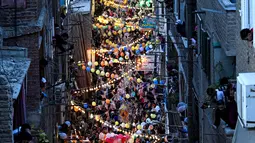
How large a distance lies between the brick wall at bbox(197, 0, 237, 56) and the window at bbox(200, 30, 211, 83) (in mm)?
571

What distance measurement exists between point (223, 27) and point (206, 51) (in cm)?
410

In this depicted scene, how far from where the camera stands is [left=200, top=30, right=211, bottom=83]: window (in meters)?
23.5

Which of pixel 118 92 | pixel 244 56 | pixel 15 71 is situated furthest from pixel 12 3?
pixel 118 92

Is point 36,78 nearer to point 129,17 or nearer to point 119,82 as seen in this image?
point 119,82

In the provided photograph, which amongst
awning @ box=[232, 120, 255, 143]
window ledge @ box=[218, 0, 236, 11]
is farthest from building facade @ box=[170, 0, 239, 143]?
awning @ box=[232, 120, 255, 143]

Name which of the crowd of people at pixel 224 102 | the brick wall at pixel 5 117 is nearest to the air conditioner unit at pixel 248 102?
the brick wall at pixel 5 117

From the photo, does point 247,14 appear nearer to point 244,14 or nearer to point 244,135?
point 244,14

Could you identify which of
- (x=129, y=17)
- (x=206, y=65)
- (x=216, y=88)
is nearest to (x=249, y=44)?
(x=216, y=88)

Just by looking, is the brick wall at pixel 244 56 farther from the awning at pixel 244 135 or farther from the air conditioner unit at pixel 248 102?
the air conditioner unit at pixel 248 102

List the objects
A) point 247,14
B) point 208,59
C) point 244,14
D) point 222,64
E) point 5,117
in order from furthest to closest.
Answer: point 208,59
point 222,64
point 244,14
point 247,14
point 5,117

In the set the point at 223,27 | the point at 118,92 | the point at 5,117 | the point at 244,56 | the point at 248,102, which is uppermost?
the point at 223,27

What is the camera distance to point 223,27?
20.1 metres

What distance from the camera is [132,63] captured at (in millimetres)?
47062

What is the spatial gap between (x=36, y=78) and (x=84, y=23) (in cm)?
2290
